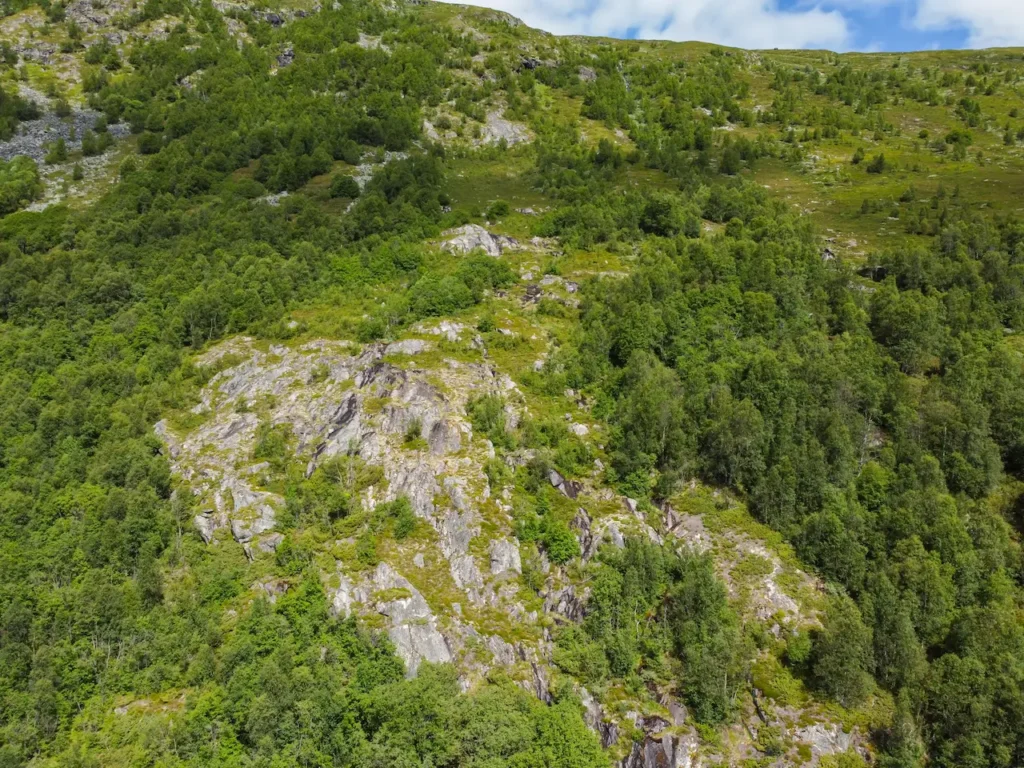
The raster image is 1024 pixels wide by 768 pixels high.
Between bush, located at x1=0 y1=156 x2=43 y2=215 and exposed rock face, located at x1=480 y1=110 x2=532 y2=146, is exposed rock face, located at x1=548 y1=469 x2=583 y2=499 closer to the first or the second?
exposed rock face, located at x1=480 y1=110 x2=532 y2=146

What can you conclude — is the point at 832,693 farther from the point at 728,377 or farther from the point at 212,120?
the point at 212,120

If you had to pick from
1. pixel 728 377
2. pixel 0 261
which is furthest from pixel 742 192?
pixel 0 261

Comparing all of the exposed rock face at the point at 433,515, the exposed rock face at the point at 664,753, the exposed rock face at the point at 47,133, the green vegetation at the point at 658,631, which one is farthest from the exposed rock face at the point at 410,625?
the exposed rock face at the point at 47,133

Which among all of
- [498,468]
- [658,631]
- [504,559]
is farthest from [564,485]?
[658,631]

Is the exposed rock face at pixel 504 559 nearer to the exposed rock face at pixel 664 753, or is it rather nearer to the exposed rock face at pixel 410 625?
the exposed rock face at pixel 410 625

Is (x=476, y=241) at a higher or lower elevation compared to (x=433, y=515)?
higher

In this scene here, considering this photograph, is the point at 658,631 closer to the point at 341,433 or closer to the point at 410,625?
the point at 410,625
